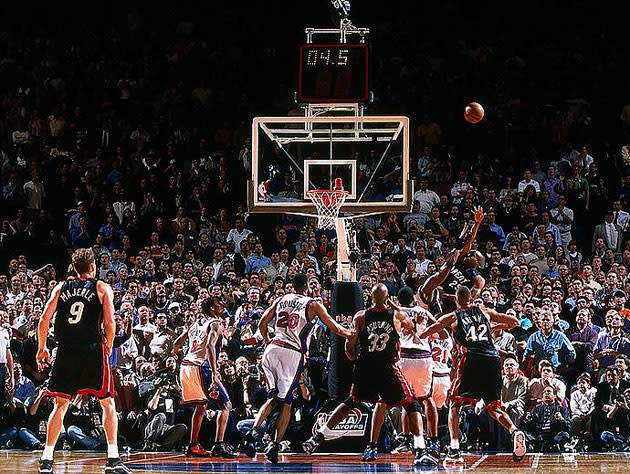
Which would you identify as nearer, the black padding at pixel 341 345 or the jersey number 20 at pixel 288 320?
the jersey number 20 at pixel 288 320

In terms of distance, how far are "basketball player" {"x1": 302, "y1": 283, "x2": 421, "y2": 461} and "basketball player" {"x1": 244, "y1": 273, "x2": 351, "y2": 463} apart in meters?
0.23

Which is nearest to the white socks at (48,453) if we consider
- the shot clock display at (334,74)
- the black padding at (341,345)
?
the black padding at (341,345)

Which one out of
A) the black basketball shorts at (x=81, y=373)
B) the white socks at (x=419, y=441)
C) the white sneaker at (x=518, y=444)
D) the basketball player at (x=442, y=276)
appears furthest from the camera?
the basketball player at (x=442, y=276)

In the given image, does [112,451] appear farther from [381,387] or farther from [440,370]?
[440,370]

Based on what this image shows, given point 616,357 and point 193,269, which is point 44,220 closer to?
point 193,269

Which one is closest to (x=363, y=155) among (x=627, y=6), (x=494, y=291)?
(x=494, y=291)

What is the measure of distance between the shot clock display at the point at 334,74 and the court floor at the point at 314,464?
4095 mm

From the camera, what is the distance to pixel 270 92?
21438 mm

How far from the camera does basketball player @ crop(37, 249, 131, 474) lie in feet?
29.3

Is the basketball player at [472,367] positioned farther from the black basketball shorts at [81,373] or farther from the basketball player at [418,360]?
the black basketball shorts at [81,373]

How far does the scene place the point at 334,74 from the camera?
1227 centimetres

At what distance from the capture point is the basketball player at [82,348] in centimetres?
A: 895

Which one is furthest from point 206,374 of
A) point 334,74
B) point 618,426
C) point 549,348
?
point 618,426

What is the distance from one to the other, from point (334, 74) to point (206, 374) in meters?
3.77
